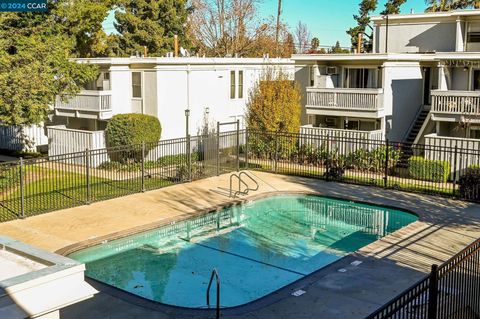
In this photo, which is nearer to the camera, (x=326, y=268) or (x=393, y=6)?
(x=326, y=268)

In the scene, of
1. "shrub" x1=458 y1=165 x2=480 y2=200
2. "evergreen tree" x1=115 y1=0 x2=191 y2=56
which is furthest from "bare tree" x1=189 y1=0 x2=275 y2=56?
"shrub" x1=458 y1=165 x2=480 y2=200

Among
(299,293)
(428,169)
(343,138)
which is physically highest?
(343,138)

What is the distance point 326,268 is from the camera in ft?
46.1

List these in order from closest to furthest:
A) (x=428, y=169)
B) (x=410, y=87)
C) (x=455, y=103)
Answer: (x=428, y=169)
(x=455, y=103)
(x=410, y=87)

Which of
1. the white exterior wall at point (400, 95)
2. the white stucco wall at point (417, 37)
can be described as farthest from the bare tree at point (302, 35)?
the white exterior wall at point (400, 95)

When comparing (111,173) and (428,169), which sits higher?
(428,169)

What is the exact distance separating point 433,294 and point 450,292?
1.11 metres

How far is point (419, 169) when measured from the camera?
24703 mm

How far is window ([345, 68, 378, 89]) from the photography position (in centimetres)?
3025

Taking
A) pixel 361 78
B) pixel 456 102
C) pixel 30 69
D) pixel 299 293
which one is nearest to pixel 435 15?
pixel 361 78

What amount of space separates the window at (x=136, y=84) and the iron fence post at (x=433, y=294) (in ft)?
76.1

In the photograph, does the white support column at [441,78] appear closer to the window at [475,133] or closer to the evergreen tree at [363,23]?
the window at [475,133]

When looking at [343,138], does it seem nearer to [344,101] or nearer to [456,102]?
[344,101]

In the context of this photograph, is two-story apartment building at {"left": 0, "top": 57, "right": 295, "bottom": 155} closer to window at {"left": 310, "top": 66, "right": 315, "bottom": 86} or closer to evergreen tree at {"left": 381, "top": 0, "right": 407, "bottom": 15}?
window at {"left": 310, "top": 66, "right": 315, "bottom": 86}
